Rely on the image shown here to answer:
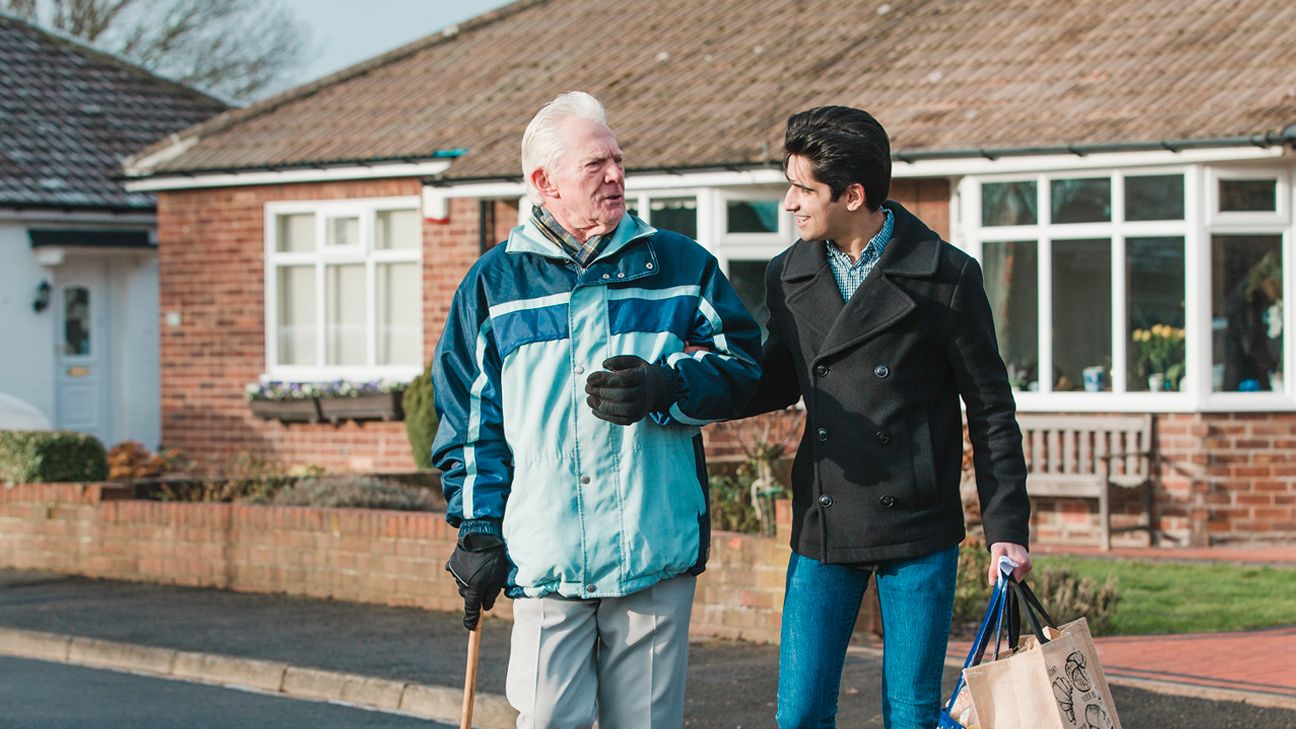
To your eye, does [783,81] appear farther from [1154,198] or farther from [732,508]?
[732,508]

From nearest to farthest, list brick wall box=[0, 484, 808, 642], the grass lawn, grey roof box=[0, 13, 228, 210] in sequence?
brick wall box=[0, 484, 808, 642] < the grass lawn < grey roof box=[0, 13, 228, 210]

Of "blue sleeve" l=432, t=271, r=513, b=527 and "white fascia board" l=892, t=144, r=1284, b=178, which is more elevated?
"white fascia board" l=892, t=144, r=1284, b=178

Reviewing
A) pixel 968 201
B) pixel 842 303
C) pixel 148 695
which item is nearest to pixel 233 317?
pixel 968 201

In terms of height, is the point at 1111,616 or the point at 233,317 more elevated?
the point at 233,317

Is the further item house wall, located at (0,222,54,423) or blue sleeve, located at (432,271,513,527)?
house wall, located at (0,222,54,423)

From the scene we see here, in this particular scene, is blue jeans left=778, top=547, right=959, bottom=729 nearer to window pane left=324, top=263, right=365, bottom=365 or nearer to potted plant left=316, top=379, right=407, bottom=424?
potted plant left=316, top=379, right=407, bottom=424

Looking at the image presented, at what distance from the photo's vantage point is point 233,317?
735 inches

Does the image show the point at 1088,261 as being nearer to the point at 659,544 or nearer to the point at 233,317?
the point at 233,317

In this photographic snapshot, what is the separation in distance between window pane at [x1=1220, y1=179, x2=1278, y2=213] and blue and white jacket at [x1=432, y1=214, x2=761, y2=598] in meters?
9.65

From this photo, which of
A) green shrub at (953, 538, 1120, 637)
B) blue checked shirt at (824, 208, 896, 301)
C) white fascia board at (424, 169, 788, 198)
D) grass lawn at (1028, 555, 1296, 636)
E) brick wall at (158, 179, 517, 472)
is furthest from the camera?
brick wall at (158, 179, 517, 472)

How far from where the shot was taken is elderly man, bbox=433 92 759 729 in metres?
4.03

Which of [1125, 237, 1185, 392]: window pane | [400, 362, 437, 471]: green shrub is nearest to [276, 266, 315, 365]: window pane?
[400, 362, 437, 471]: green shrub

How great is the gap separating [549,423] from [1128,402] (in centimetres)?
1000

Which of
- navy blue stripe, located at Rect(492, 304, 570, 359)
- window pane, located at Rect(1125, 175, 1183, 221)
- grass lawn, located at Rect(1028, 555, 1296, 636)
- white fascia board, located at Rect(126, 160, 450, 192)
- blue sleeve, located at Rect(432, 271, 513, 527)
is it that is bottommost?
grass lawn, located at Rect(1028, 555, 1296, 636)
